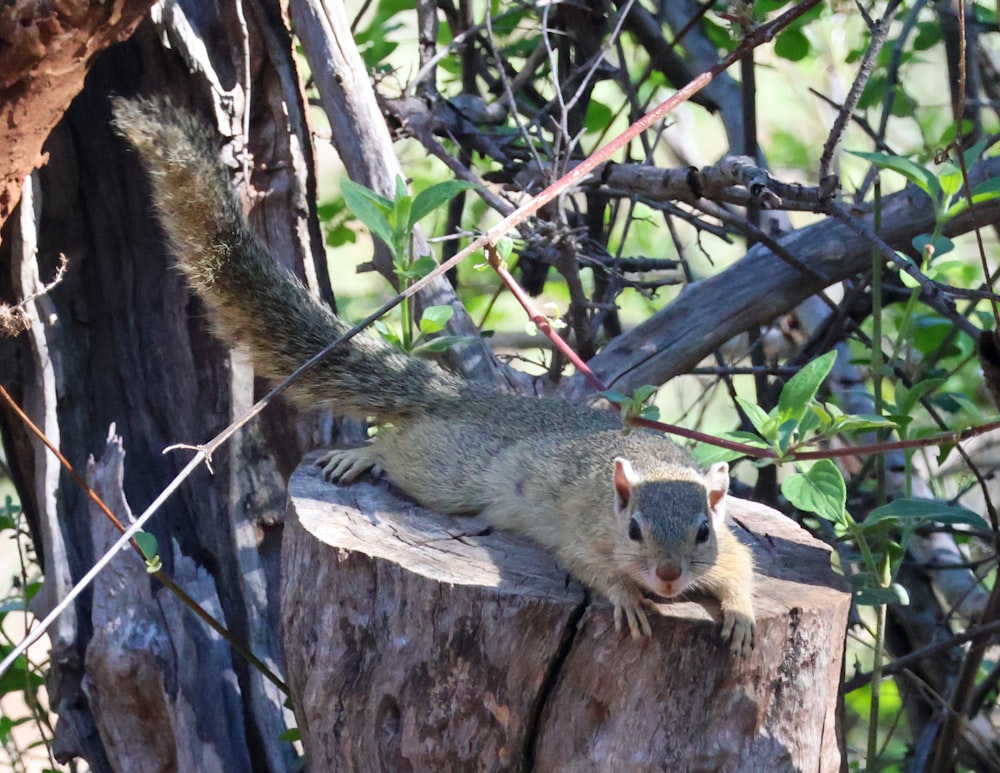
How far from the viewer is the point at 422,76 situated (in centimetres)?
247

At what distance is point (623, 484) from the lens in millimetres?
1766

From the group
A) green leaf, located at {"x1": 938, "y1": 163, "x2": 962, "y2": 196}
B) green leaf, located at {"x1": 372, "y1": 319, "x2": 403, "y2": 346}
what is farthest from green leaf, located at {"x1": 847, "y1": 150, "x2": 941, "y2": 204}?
green leaf, located at {"x1": 372, "y1": 319, "x2": 403, "y2": 346}

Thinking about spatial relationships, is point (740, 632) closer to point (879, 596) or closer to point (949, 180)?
point (879, 596)

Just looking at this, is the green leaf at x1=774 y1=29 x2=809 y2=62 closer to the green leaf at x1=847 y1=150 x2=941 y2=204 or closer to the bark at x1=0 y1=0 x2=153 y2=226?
the green leaf at x1=847 y1=150 x2=941 y2=204

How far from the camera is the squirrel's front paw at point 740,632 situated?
148 cm

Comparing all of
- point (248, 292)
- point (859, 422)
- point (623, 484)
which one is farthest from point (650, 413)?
point (248, 292)

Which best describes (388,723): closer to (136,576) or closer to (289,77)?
(136,576)

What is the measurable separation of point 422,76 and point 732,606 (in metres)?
1.46

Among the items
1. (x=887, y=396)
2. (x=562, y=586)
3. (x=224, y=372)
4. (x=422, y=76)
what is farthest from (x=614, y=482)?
(x=887, y=396)

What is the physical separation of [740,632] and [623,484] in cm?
35

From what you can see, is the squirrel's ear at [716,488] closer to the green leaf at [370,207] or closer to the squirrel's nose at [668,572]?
the squirrel's nose at [668,572]

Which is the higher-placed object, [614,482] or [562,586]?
[614,482]

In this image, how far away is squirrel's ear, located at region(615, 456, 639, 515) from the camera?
1760mm

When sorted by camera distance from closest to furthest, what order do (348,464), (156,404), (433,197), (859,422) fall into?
(859,422), (433,197), (348,464), (156,404)
